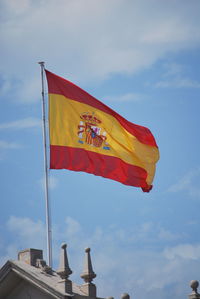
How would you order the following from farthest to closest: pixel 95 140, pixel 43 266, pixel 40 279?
1. pixel 95 140
2. pixel 43 266
3. pixel 40 279

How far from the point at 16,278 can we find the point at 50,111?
8555 millimetres

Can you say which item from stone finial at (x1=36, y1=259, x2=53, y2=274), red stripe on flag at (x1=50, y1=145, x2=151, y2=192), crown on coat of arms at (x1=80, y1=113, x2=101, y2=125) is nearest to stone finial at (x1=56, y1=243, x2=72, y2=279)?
stone finial at (x1=36, y1=259, x2=53, y2=274)

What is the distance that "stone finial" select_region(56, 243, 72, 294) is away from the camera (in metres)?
41.8

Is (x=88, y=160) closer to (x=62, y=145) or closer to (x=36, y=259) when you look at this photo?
(x=62, y=145)

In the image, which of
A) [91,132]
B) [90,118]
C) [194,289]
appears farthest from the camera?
[90,118]

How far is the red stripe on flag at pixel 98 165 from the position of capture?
1816 inches

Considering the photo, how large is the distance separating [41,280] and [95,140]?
29.3 ft

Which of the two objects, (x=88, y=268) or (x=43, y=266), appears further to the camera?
(x=43, y=266)

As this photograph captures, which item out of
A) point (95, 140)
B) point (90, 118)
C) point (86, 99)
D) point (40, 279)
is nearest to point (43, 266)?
point (40, 279)

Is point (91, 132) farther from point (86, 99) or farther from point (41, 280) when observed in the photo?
point (41, 280)

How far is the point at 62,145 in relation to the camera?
4659 cm

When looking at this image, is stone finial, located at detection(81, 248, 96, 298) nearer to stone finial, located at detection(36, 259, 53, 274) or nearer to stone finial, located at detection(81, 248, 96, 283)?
stone finial, located at detection(81, 248, 96, 283)

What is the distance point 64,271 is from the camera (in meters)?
41.9

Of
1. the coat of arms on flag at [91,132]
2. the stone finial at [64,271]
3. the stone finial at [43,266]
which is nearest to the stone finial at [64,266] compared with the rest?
the stone finial at [64,271]
